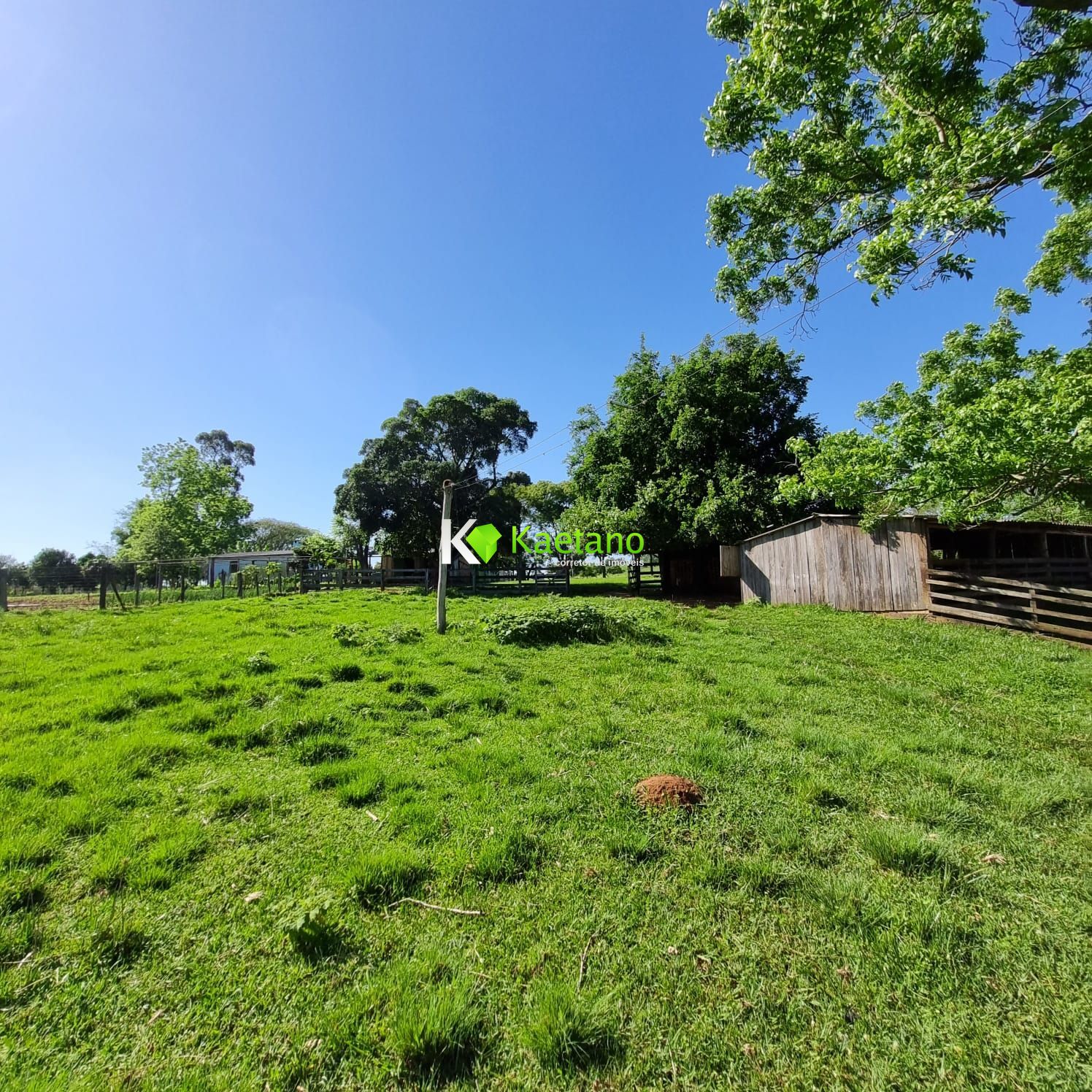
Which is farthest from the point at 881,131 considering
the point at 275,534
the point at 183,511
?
the point at 275,534

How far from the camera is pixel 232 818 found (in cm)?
340

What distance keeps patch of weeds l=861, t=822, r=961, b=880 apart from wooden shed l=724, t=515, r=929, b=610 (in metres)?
11.7

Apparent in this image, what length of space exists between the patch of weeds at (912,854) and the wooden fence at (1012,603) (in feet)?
35.1

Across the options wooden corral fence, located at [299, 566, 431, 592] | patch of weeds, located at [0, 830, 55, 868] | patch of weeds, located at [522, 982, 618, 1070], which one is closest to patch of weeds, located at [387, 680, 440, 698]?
patch of weeds, located at [0, 830, 55, 868]

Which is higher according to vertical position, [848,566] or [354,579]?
[848,566]

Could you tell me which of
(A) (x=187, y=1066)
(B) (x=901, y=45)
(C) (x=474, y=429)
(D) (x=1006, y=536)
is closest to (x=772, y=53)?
(B) (x=901, y=45)

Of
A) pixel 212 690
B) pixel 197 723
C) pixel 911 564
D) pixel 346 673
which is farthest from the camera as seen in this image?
pixel 911 564

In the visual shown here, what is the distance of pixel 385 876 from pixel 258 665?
5354 millimetres

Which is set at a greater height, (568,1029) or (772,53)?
(772,53)

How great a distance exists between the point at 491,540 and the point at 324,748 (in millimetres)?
10053

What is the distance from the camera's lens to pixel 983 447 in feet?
28.9

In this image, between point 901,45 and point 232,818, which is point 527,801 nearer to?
point 232,818

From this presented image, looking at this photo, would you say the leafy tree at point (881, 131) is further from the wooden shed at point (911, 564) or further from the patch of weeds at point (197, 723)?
the patch of weeds at point (197, 723)

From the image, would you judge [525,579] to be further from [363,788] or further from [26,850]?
[26,850]
